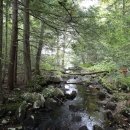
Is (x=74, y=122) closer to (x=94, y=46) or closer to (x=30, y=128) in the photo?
(x=30, y=128)

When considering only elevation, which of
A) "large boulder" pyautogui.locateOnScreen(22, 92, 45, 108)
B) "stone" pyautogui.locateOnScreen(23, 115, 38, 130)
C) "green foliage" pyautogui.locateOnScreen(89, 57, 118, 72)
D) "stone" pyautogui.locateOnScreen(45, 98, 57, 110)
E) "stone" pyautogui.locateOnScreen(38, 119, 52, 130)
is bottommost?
"stone" pyautogui.locateOnScreen(38, 119, 52, 130)

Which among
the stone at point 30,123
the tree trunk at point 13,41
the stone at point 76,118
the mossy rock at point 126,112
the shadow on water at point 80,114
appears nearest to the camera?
the stone at point 30,123

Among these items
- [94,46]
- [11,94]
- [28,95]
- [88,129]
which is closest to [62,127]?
[88,129]

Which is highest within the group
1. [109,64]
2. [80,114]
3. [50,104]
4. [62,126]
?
[109,64]

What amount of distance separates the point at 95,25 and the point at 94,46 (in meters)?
1.28

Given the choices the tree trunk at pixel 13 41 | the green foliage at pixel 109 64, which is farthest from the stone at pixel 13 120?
the green foliage at pixel 109 64

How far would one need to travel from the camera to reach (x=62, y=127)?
4.89 metres

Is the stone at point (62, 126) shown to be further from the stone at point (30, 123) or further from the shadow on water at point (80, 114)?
the stone at point (30, 123)

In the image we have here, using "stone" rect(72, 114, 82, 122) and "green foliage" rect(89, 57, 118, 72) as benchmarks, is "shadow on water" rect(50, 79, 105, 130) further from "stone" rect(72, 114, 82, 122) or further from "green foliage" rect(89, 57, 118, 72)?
"green foliage" rect(89, 57, 118, 72)

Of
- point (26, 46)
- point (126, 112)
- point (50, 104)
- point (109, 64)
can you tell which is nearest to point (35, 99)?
point (50, 104)

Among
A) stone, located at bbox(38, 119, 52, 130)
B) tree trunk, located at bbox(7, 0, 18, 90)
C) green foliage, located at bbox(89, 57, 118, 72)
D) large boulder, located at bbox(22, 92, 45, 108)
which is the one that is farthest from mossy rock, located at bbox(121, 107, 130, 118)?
tree trunk, located at bbox(7, 0, 18, 90)

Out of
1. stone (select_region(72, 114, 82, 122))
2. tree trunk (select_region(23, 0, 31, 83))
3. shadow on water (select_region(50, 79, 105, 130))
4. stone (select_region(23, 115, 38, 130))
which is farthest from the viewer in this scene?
tree trunk (select_region(23, 0, 31, 83))

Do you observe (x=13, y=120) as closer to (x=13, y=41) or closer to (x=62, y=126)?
(x=62, y=126)

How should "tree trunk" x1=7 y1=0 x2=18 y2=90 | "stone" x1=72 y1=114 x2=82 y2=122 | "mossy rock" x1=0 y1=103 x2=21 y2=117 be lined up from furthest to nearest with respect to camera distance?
1. "tree trunk" x1=7 y1=0 x2=18 y2=90
2. "stone" x1=72 y1=114 x2=82 y2=122
3. "mossy rock" x1=0 y1=103 x2=21 y2=117
